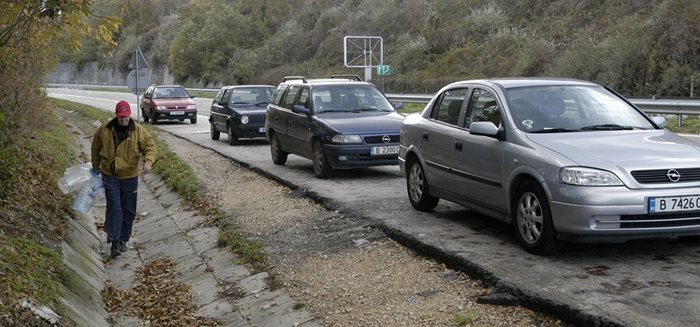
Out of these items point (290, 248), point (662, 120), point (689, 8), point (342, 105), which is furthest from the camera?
point (689, 8)

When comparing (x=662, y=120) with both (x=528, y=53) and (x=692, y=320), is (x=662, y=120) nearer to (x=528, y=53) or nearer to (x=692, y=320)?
(x=692, y=320)

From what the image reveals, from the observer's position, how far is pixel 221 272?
8.50 meters

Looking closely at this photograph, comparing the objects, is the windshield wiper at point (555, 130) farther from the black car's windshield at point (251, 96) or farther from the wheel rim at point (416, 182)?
the black car's windshield at point (251, 96)

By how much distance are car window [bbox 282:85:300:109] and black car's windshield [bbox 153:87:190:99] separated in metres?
19.0

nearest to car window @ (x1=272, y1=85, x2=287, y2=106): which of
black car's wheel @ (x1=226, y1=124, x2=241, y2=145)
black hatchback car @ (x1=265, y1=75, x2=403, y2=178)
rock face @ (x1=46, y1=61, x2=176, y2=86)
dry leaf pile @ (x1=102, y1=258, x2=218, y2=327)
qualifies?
black hatchback car @ (x1=265, y1=75, x2=403, y2=178)

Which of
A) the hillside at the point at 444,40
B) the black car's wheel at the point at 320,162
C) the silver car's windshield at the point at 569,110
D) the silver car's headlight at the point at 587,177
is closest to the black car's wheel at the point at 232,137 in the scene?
the hillside at the point at 444,40

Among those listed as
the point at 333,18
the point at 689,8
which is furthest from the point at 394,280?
the point at 333,18

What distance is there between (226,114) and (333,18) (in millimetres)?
42815

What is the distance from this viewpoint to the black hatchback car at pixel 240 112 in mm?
21188

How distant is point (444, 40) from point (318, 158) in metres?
36.6

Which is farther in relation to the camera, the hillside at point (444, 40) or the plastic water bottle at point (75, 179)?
the hillside at point (444, 40)

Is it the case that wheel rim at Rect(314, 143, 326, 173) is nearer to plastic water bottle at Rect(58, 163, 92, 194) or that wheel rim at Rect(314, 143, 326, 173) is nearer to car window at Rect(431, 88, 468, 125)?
car window at Rect(431, 88, 468, 125)

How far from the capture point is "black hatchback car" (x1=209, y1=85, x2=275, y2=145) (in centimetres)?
2119

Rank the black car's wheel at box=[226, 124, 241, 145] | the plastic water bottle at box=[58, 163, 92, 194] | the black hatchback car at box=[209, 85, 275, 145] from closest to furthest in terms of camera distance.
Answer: the plastic water bottle at box=[58, 163, 92, 194] → the black hatchback car at box=[209, 85, 275, 145] → the black car's wheel at box=[226, 124, 241, 145]
